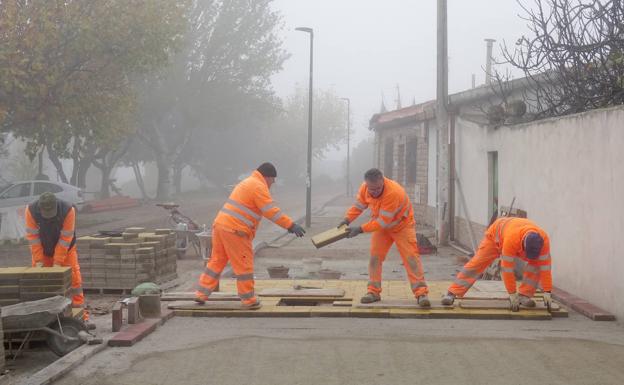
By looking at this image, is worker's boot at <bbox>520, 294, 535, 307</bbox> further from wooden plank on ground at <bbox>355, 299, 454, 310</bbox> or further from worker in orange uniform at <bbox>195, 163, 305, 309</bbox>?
worker in orange uniform at <bbox>195, 163, 305, 309</bbox>

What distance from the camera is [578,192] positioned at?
9664mm

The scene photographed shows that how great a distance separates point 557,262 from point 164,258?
5.79m

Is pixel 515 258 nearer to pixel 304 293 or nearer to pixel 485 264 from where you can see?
pixel 485 264

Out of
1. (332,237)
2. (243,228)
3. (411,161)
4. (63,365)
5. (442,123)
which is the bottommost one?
(63,365)

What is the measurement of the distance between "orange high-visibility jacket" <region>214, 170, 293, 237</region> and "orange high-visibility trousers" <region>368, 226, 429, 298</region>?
1175 millimetres

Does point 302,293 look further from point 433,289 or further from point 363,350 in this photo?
point 363,350

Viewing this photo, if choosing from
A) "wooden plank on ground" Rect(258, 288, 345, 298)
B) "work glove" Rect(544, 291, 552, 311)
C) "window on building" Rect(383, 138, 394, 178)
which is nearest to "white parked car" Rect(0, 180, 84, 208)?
"window on building" Rect(383, 138, 394, 178)

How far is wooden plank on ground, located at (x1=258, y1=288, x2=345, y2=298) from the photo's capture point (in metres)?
9.81

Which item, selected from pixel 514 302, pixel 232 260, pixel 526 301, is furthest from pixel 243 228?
pixel 526 301

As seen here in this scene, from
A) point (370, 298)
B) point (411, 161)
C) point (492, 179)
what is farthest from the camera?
point (411, 161)

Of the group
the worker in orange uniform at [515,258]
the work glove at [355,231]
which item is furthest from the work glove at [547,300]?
the work glove at [355,231]

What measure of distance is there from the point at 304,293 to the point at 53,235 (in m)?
3.14

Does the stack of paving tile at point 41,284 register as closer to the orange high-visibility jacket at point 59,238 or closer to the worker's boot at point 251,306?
the orange high-visibility jacket at point 59,238

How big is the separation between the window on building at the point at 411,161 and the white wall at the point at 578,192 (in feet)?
40.7
